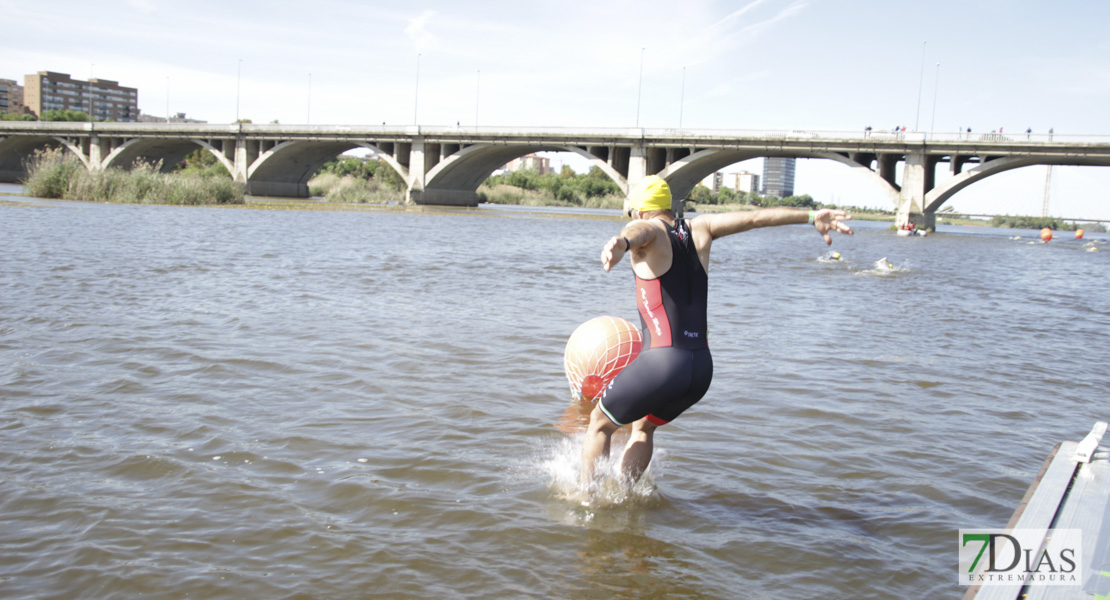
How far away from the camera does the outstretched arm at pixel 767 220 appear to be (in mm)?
4410

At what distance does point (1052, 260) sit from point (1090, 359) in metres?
27.4

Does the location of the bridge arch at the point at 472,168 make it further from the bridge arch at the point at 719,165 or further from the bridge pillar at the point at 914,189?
the bridge pillar at the point at 914,189

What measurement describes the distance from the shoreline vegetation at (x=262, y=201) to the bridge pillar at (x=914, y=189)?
2263 millimetres

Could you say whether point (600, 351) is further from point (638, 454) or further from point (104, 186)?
point (104, 186)

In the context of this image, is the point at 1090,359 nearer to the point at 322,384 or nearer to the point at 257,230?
the point at 322,384

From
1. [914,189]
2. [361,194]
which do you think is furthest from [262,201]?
[914,189]

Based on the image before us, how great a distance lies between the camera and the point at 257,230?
26391mm

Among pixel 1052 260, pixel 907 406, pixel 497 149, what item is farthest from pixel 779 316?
pixel 497 149

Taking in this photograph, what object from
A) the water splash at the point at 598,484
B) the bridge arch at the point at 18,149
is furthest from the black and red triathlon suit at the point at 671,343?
the bridge arch at the point at 18,149

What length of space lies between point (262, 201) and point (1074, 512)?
55495mm

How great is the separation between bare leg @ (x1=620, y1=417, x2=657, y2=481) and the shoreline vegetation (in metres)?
1.72

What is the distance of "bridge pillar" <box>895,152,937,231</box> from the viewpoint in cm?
5059

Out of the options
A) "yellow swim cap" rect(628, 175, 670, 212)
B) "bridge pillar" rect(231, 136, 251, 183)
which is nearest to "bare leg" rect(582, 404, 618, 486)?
"yellow swim cap" rect(628, 175, 670, 212)

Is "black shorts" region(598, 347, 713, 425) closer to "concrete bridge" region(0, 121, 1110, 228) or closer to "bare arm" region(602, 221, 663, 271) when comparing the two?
"bare arm" region(602, 221, 663, 271)
